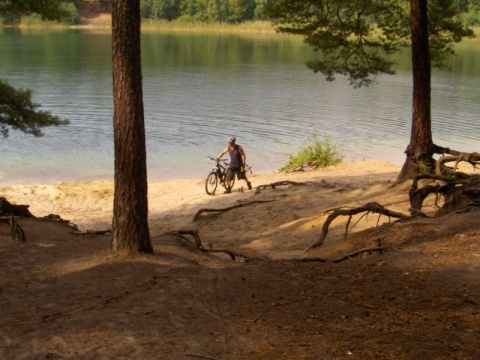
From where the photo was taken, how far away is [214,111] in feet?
107

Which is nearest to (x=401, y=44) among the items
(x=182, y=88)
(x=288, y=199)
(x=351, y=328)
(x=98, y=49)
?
(x=288, y=199)

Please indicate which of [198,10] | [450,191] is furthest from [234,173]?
[198,10]

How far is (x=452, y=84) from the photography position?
132 feet

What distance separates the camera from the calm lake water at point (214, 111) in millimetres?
24216

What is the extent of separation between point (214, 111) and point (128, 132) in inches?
982

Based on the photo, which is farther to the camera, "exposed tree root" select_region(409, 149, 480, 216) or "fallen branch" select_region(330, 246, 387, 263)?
"exposed tree root" select_region(409, 149, 480, 216)

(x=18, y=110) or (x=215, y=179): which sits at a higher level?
(x=18, y=110)

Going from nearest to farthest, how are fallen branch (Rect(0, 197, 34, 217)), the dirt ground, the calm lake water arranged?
the dirt ground → fallen branch (Rect(0, 197, 34, 217)) → the calm lake water

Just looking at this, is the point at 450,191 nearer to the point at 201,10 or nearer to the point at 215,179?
the point at 215,179

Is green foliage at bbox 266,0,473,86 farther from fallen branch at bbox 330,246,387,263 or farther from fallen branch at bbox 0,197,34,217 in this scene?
fallen branch at bbox 330,246,387,263

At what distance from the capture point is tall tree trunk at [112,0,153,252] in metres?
7.53

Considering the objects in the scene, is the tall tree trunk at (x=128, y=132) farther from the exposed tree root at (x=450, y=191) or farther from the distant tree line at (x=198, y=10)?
the distant tree line at (x=198, y=10)

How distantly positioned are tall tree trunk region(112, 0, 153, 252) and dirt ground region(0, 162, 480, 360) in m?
0.37

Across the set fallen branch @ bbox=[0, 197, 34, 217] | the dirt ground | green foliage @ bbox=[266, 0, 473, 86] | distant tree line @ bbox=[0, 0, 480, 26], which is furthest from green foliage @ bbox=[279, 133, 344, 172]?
distant tree line @ bbox=[0, 0, 480, 26]
